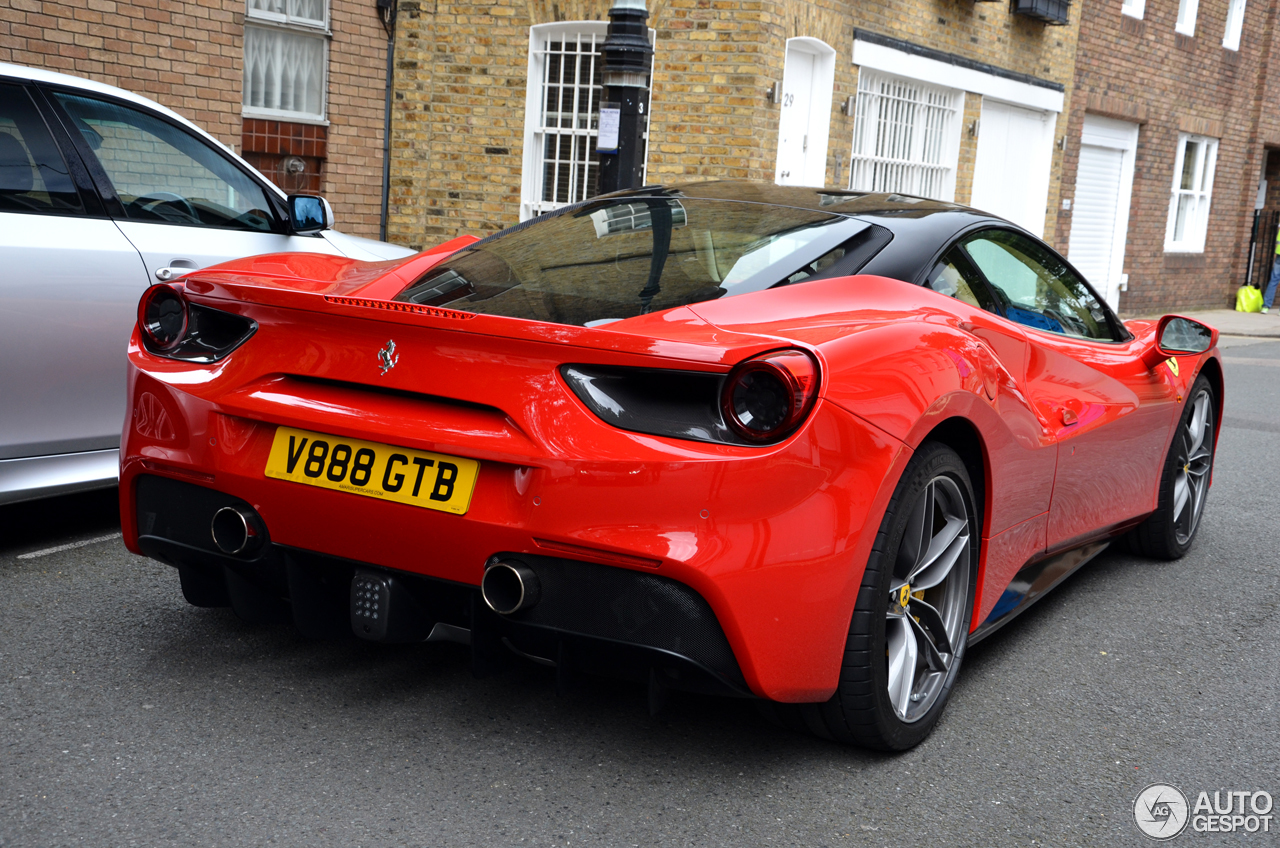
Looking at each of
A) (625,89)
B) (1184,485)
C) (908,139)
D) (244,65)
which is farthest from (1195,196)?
(1184,485)

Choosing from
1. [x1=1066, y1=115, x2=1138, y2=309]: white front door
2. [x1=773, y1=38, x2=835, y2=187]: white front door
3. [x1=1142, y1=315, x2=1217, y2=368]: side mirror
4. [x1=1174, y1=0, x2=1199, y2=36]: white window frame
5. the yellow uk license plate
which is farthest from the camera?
[x1=1174, y1=0, x2=1199, y2=36]: white window frame

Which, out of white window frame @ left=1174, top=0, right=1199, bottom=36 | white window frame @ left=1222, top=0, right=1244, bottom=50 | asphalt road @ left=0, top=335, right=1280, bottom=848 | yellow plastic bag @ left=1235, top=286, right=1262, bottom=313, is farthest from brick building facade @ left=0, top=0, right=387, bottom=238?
yellow plastic bag @ left=1235, top=286, right=1262, bottom=313

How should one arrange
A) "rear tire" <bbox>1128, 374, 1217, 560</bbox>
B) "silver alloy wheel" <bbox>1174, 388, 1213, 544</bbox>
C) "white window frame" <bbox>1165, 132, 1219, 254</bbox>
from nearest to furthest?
"rear tire" <bbox>1128, 374, 1217, 560</bbox>, "silver alloy wheel" <bbox>1174, 388, 1213, 544</bbox>, "white window frame" <bbox>1165, 132, 1219, 254</bbox>

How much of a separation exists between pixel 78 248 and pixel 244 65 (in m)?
7.06

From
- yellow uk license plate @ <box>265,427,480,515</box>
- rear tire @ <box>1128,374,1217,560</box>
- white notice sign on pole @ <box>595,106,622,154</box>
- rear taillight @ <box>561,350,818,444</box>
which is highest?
white notice sign on pole @ <box>595,106,622,154</box>

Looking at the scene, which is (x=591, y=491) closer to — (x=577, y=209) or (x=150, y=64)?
(x=577, y=209)

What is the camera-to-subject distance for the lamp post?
7.05 m

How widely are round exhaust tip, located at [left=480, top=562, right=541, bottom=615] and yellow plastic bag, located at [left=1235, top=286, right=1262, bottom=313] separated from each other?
2369 cm

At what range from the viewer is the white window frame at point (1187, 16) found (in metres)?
19.9

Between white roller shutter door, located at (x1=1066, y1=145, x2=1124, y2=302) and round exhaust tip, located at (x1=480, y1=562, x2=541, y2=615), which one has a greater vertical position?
white roller shutter door, located at (x1=1066, y1=145, x2=1124, y2=302)

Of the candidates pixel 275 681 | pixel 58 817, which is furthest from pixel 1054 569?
pixel 58 817

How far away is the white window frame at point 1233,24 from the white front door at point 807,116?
41.6 ft

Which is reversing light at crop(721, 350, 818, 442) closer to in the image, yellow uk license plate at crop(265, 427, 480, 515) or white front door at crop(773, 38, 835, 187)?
yellow uk license plate at crop(265, 427, 480, 515)

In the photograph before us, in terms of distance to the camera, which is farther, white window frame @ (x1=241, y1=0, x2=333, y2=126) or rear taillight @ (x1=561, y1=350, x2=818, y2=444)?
white window frame @ (x1=241, y1=0, x2=333, y2=126)
